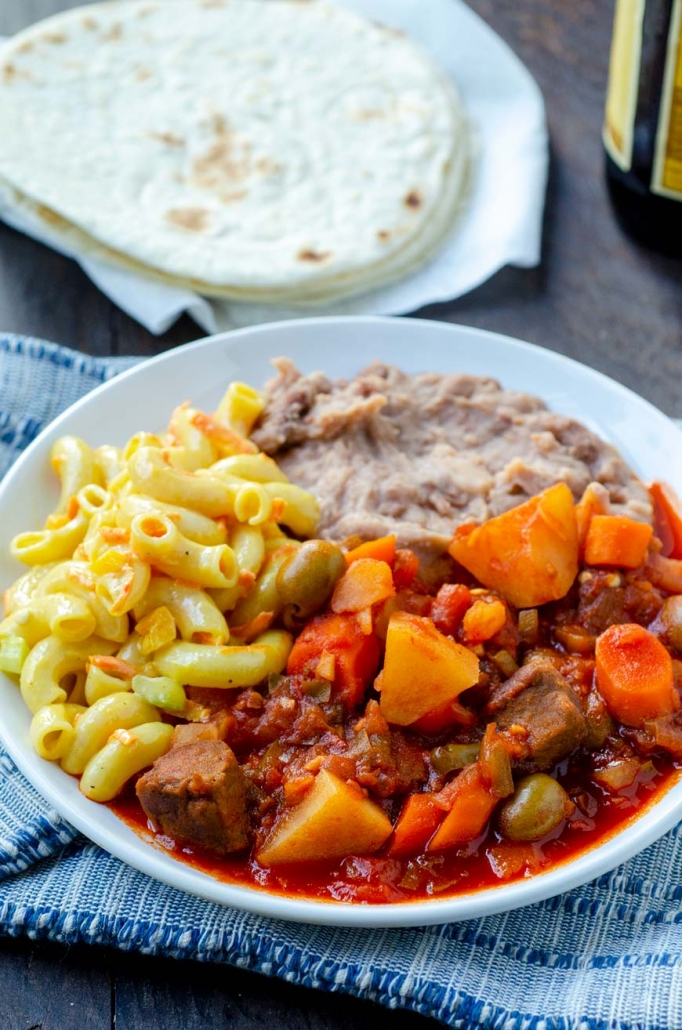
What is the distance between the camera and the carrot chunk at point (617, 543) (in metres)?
3.21

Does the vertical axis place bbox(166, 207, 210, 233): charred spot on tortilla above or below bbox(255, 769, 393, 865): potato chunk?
above

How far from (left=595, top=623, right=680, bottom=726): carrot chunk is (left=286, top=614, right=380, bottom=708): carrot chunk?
626mm

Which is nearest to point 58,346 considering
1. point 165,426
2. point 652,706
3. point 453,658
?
point 165,426

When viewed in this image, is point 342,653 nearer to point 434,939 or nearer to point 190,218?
point 434,939

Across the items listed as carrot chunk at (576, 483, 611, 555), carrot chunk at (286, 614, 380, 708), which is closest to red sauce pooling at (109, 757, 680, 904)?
carrot chunk at (286, 614, 380, 708)

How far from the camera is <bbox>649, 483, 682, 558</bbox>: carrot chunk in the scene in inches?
138

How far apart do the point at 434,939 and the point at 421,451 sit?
1569 millimetres

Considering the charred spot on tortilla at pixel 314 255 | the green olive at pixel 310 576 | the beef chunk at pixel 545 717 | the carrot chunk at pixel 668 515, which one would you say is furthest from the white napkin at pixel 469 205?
the beef chunk at pixel 545 717

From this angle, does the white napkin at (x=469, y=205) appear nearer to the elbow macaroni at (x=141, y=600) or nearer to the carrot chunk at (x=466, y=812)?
the elbow macaroni at (x=141, y=600)

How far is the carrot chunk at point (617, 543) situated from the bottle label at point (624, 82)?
229cm

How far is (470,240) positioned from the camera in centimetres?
499

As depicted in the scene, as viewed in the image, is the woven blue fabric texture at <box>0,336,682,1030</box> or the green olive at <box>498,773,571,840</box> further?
the green olive at <box>498,773,571,840</box>

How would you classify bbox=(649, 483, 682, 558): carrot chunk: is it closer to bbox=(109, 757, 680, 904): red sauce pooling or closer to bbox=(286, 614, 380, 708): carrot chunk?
bbox=(109, 757, 680, 904): red sauce pooling

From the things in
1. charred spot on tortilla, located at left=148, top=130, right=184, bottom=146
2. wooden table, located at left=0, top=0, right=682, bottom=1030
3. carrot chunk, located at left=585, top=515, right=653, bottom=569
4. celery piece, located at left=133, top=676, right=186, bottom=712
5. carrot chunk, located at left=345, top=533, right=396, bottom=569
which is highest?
charred spot on tortilla, located at left=148, top=130, right=184, bottom=146
